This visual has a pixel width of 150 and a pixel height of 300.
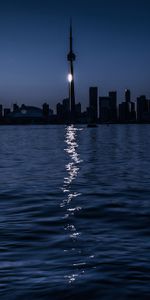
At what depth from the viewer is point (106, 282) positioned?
9.31 meters

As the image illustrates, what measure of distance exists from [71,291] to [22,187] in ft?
56.5

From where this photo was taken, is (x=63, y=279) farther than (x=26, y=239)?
No

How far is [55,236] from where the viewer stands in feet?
44.0

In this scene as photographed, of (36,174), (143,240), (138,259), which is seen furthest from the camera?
(36,174)

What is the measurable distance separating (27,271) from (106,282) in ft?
5.43

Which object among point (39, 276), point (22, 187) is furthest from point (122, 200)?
point (39, 276)

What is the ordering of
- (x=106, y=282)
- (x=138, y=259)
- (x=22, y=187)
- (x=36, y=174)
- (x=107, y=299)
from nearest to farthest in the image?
(x=107, y=299) < (x=106, y=282) < (x=138, y=259) < (x=22, y=187) < (x=36, y=174)

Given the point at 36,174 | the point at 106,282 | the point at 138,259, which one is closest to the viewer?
the point at 106,282

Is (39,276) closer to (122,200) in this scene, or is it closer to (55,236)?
(55,236)

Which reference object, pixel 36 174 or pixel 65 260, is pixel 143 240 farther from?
pixel 36 174

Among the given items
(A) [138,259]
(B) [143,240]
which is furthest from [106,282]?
(B) [143,240]

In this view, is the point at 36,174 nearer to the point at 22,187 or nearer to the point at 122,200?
the point at 22,187

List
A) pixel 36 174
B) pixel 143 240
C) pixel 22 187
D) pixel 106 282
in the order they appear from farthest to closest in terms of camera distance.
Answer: pixel 36 174 → pixel 22 187 → pixel 143 240 → pixel 106 282

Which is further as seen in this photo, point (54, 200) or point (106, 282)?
point (54, 200)
